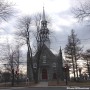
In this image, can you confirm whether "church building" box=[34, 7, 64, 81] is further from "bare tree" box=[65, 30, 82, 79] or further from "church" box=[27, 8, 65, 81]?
"bare tree" box=[65, 30, 82, 79]

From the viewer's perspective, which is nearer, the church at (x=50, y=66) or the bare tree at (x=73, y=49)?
the bare tree at (x=73, y=49)

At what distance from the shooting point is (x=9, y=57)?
229ft

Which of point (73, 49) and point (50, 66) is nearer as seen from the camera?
point (73, 49)

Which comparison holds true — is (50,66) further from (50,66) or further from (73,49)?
(73,49)

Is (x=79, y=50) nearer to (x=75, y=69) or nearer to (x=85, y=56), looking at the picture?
(x=75, y=69)

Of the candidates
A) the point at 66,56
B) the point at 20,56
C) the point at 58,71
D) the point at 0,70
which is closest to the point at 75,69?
the point at 66,56

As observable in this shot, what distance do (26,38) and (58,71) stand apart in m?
23.4

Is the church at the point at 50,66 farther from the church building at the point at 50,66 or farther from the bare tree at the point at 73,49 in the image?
the bare tree at the point at 73,49

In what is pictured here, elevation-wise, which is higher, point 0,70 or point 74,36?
point 74,36

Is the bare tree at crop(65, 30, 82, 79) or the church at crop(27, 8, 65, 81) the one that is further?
the church at crop(27, 8, 65, 81)

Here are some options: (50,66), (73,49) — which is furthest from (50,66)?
A: (73,49)

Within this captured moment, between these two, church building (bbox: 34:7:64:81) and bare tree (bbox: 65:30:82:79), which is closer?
bare tree (bbox: 65:30:82:79)

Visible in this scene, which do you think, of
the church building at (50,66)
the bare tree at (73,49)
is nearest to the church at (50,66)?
the church building at (50,66)

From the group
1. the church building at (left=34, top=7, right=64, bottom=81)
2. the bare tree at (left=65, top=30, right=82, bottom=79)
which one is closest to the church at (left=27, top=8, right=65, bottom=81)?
the church building at (left=34, top=7, right=64, bottom=81)
